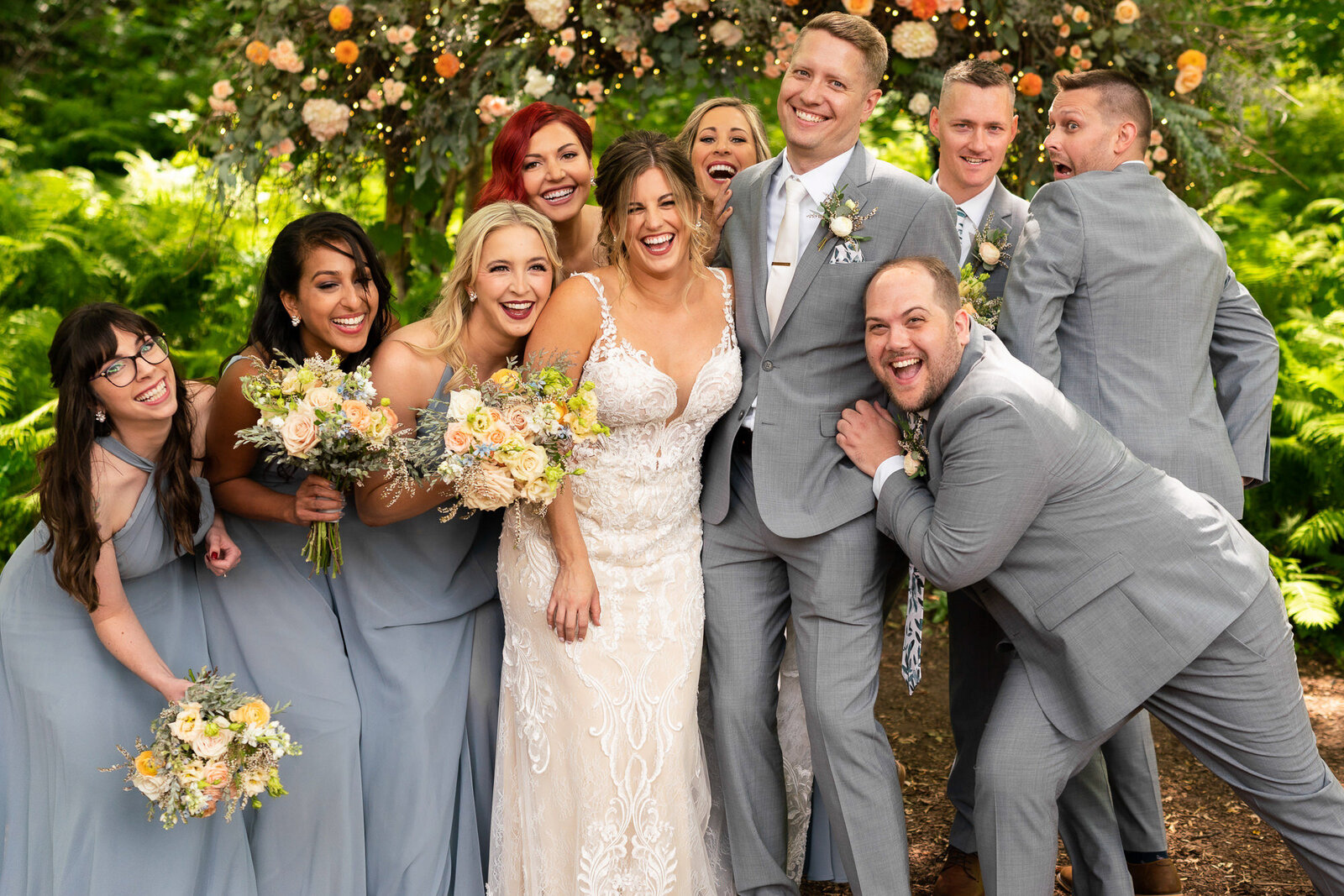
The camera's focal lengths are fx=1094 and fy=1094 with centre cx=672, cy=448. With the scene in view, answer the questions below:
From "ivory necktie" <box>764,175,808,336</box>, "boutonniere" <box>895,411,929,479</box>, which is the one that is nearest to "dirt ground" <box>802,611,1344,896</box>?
"boutonniere" <box>895,411,929,479</box>

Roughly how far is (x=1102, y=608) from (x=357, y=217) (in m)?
5.96

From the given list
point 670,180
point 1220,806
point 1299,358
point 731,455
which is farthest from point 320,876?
point 1299,358

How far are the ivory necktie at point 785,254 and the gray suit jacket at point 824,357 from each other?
0.03m

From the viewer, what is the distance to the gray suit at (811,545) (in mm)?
3354

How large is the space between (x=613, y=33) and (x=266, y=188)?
213 cm

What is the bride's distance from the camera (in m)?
3.34

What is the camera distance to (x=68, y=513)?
3025 mm

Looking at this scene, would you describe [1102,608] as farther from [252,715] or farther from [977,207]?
[252,715]

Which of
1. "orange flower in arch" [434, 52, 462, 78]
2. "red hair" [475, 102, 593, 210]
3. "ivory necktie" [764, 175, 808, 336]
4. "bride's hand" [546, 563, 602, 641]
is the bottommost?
"bride's hand" [546, 563, 602, 641]

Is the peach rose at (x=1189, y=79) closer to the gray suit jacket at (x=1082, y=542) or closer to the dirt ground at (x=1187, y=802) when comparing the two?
the gray suit jacket at (x=1082, y=542)

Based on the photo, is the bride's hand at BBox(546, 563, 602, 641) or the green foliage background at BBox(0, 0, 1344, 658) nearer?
the bride's hand at BBox(546, 563, 602, 641)

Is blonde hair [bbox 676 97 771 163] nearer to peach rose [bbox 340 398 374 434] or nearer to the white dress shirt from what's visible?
the white dress shirt

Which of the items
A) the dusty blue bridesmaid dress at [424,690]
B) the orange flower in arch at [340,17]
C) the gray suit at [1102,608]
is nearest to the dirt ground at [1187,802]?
the gray suit at [1102,608]

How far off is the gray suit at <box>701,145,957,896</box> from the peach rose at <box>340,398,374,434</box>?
1153mm
